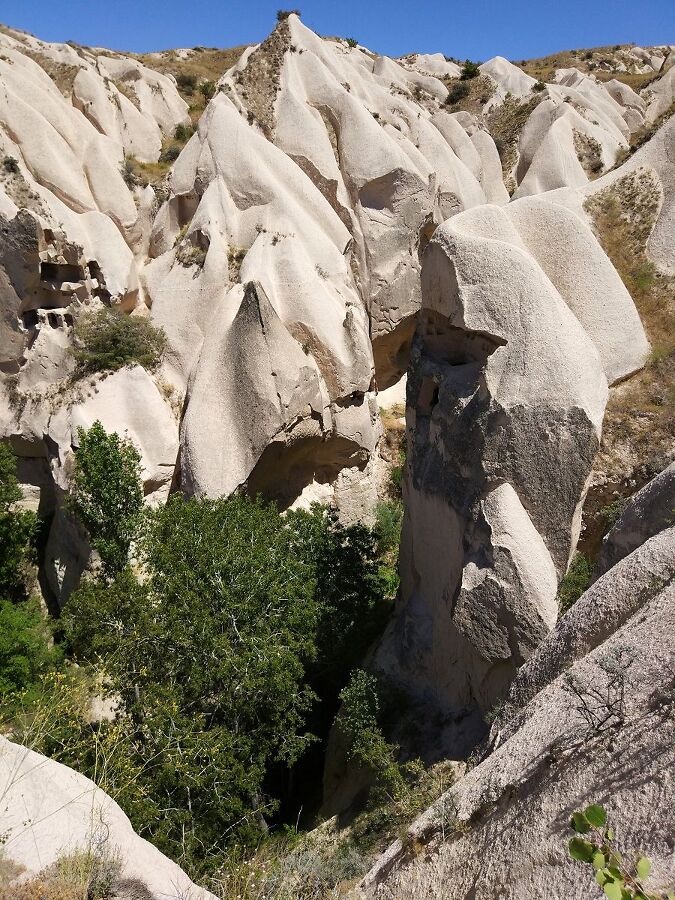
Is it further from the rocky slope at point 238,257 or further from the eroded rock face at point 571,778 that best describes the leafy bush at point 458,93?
the eroded rock face at point 571,778

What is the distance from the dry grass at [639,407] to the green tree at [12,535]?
1256 centimetres

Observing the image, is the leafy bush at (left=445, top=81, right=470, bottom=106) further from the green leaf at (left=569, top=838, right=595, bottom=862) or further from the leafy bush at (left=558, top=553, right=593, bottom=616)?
the green leaf at (left=569, top=838, right=595, bottom=862)

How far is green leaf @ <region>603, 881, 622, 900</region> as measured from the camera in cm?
183

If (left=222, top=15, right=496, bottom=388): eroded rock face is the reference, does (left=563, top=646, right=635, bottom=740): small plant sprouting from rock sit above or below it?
below

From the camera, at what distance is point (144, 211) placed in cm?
2016

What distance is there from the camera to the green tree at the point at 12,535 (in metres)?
14.1

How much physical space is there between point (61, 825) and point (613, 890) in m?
3.99

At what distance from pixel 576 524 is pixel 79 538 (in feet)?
34.0

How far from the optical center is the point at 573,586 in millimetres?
7477

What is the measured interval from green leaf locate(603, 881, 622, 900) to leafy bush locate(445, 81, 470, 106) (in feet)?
115

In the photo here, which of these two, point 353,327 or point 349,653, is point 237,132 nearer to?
point 353,327

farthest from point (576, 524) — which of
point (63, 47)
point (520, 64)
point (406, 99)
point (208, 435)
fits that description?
point (520, 64)

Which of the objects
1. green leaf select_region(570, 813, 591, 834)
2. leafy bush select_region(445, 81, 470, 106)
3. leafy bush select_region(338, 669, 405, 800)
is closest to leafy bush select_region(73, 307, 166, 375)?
leafy bush select_region(338, 669, 405, 800)

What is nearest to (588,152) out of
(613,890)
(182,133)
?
(182,133)
